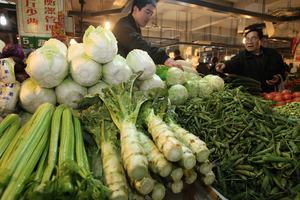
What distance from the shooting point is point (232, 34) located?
20.8 meters

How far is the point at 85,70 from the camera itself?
2361 mm

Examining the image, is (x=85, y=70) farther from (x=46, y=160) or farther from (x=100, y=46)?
(x=46, y=160)

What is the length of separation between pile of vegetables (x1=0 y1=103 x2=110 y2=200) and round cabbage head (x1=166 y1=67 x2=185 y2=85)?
4.34 feet

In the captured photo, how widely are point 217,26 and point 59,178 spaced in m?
19.8

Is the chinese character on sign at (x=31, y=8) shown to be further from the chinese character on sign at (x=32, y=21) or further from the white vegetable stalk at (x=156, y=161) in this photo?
the white vegetable stalk at (x=156, y=161)

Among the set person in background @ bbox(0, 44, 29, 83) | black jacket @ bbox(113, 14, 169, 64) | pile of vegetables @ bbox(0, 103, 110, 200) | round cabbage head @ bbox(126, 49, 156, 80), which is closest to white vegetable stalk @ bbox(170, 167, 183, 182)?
pile of vegetables @ bbox(0, 103, 110, 200)

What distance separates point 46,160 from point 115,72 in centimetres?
113

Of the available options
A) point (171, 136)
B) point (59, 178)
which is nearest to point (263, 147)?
point (171, 136)

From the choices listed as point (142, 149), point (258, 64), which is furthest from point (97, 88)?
point (258, 64)

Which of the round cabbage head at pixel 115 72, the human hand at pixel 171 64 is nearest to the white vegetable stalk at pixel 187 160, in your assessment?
the round cabbage head at pixel 115 72

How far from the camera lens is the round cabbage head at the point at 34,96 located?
2379 mm

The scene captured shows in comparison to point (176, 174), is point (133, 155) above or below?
above

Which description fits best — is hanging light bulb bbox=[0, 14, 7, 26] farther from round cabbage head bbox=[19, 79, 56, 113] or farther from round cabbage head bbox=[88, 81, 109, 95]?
round cabbage head bbox=[88, 81, 109, 95]

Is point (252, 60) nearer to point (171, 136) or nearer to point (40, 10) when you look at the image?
point (40, 10)
